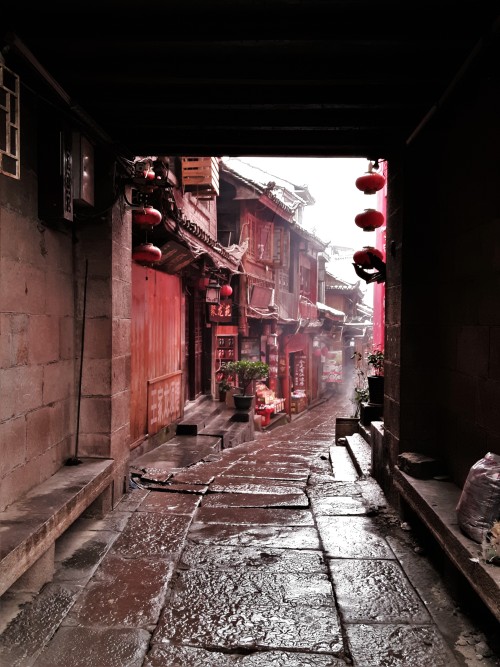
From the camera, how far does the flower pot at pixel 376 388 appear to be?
9.31 metres

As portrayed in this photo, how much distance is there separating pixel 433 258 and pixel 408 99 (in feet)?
5.76

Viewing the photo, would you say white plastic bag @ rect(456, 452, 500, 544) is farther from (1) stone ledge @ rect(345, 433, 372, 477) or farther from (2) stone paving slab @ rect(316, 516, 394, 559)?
(1) stone ledge @ rect(345, 433, 372, 477)

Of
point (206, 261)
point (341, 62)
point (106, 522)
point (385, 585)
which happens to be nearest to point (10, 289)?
point (106, 522)

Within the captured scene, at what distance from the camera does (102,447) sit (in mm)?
5965

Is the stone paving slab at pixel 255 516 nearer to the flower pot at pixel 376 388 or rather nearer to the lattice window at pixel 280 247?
the flower pot at pixel 376 388

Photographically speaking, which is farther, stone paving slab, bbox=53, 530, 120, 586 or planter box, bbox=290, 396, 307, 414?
planter box, bbox=290, 396, 307, 414

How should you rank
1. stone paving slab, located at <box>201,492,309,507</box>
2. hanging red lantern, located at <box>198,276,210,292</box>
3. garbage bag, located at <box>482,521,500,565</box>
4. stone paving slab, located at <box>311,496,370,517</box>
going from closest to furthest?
garbage bag, located at <box>482,521,500,565</box>, stone paving slab, located at <box>311,496,370,517</box>, stone paving slab, located at <box>201,492,309,507</box>, hanging red lantern, located at <box>198,276,210,292</box>

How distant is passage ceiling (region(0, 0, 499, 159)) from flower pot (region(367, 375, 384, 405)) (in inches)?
177

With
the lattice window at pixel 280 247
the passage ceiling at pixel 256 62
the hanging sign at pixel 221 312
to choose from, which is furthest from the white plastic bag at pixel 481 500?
the lattice window at pixel 280 247

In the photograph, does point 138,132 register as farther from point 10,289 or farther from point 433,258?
point 433,258

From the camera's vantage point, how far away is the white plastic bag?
3486 millimetres

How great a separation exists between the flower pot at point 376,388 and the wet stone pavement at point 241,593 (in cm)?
292

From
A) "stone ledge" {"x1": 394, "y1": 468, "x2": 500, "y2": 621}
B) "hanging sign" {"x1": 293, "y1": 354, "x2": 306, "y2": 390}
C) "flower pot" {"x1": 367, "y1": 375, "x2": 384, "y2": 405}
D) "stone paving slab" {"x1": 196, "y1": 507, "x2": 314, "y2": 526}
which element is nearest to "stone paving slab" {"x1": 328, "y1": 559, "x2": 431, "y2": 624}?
"stone ledge" {"x1": 394, "y1": 468, "x2": 500, "y2": 621}

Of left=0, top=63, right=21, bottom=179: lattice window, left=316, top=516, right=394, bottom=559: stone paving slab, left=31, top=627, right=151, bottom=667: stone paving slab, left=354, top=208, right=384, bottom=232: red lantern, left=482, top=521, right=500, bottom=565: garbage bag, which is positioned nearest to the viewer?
left=482, top=521, right=500, bottom=565: garbage bag
